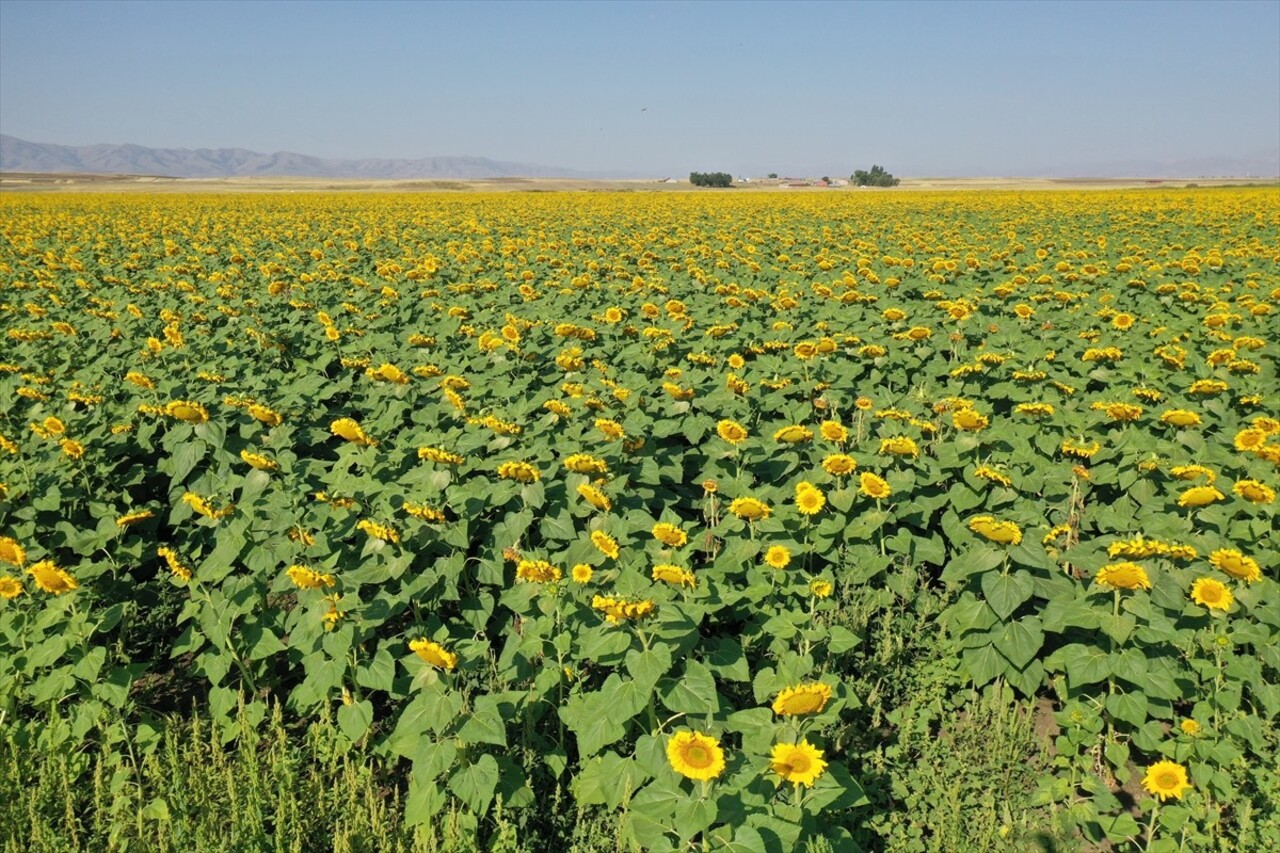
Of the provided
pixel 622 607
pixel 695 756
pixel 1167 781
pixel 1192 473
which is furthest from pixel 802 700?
pixel 1192 473

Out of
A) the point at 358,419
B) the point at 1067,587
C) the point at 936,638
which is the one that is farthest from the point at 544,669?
the point at 358,419

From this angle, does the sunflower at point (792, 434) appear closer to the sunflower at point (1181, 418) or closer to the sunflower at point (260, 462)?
the sunflower at point (1181, 418)

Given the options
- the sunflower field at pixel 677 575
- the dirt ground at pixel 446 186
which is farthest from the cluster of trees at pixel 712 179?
the sunflower field at pixel 677 575

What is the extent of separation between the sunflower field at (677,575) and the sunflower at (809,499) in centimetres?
2

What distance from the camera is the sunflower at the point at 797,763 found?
235 cm

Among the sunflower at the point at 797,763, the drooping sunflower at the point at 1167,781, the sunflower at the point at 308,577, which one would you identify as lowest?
the drooping sunflower at the point at 1167,781

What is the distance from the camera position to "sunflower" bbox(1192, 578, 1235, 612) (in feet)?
10.2

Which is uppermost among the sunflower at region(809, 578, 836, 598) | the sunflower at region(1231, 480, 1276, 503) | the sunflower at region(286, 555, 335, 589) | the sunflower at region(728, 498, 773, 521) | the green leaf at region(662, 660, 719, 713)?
the sunflower at region(1231, 480, 1276, 503)

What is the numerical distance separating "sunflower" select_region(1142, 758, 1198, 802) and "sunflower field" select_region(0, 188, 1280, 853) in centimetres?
3

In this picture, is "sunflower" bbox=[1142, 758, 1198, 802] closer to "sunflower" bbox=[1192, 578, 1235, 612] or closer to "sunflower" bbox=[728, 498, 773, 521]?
"sunflower" bbox=[1192, 578, 1235, 612]

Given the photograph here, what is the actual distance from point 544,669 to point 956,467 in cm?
297

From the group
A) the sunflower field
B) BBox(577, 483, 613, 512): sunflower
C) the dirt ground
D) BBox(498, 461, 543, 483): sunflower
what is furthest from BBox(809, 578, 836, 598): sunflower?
the dirt ground

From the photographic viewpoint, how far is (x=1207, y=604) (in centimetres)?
314

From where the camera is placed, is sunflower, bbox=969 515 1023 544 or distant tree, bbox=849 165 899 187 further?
distant tree, bbox=849 165 899 187
